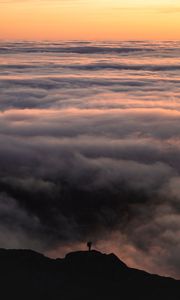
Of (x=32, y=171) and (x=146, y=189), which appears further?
(x=32, y=171)

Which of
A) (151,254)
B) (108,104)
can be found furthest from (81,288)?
(108,104)

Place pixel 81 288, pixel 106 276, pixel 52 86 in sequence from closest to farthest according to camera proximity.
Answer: pixel 81 288 < pixel 106 276 < pixel 52 86

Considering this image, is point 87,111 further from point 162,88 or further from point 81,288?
point 81,288

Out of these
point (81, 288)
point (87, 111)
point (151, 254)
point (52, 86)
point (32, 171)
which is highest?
point (52, 86)

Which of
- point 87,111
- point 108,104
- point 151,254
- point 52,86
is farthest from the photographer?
point 52,86

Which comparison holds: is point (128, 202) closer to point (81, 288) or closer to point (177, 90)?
point (81, 288)

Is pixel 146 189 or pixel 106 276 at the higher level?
pixel 146 189

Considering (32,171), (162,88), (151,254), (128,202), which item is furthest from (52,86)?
(151,254)
